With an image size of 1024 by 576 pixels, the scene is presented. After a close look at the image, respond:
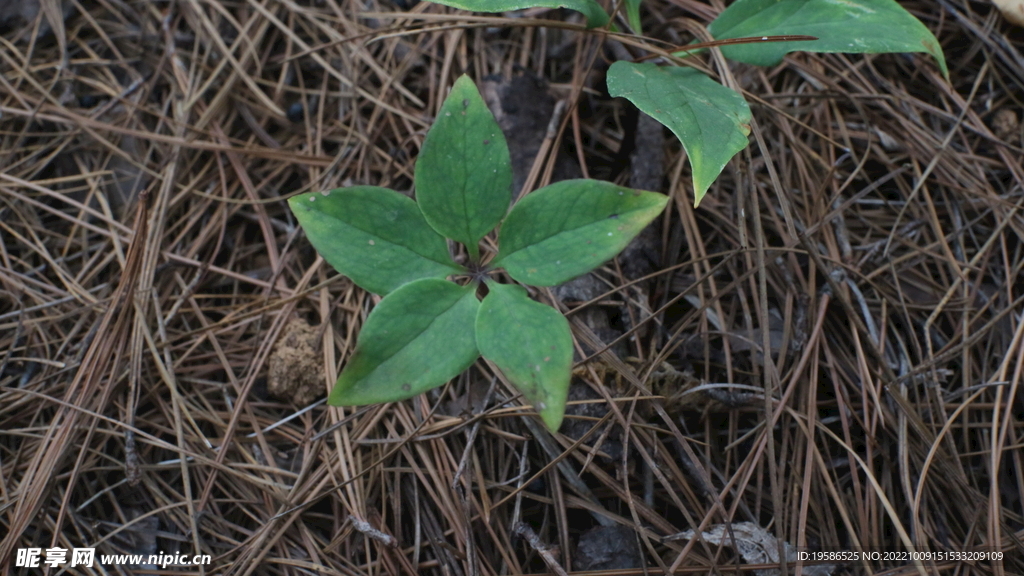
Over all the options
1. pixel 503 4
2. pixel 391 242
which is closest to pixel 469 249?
pixel 391 242

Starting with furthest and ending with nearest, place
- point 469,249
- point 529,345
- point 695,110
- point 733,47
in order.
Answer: point 733,47 < point 469,249 < point 695,110 < point 529,345

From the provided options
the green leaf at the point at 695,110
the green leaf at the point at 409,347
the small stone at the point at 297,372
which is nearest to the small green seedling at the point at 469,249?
the green leaf at the point at 409,347

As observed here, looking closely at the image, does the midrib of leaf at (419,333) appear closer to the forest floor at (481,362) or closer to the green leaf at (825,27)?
the forest floor at (481,362)

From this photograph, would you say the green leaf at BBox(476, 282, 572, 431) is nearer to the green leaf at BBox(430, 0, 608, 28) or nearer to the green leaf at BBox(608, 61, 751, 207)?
the green leaf at BBox(608, 61, 751, 207)

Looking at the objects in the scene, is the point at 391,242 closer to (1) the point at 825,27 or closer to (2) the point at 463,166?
(2) the point at 463,166

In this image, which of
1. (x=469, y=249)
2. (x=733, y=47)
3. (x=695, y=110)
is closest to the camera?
(x=695, y=110)

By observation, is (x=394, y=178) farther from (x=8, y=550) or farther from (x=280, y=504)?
(x=8, y=550)

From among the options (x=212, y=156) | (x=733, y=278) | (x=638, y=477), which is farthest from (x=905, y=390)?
(x=212, y=156)
